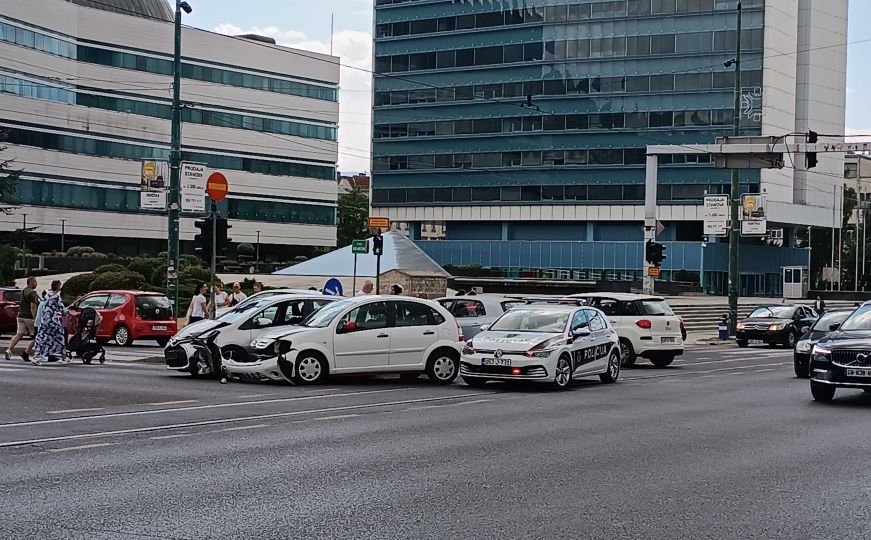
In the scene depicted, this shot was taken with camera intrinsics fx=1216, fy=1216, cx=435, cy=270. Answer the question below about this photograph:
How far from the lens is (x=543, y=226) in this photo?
104875 millimetres

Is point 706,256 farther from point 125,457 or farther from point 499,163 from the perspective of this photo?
point 125,457

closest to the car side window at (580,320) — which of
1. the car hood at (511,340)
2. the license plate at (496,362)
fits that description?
the car hood at (511,340)

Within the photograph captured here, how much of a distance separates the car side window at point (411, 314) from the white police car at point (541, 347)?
0.97 meters

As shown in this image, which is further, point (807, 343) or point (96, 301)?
point (96, 301)

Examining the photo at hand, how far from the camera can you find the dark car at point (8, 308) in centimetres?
3675

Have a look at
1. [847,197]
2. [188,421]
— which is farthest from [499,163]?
[188,421]

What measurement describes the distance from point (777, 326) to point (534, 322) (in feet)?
76.8

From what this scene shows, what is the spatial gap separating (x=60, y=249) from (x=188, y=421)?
270 feet

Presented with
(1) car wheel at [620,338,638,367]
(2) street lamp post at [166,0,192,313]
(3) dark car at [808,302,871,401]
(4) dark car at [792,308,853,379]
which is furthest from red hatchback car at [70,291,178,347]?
(3) dark car at [808,302,871,401]

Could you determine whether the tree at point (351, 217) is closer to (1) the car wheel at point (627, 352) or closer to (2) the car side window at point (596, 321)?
(1) the car wheel at point (627, 352)

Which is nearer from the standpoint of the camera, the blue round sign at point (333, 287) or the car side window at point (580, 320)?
the car side window at point (580, 320)

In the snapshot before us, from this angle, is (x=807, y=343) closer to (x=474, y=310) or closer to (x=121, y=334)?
(x=474, y=310)

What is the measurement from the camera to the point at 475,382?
2189 cm

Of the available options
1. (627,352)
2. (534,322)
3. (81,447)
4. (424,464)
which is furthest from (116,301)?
(424,464)
